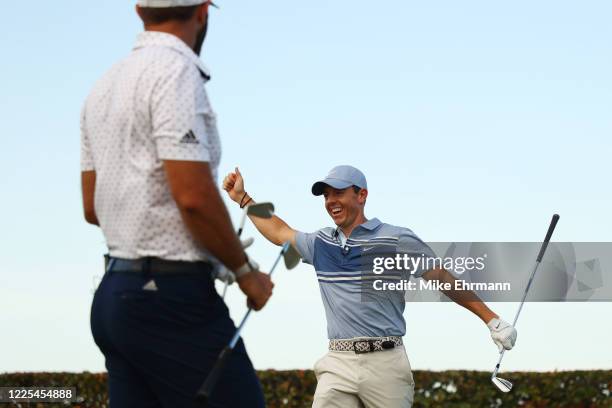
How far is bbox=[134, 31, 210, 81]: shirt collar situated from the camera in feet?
12.5

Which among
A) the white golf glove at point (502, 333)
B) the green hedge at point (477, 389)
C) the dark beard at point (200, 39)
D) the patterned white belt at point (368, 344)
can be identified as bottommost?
the green hedge at point (477, 389)

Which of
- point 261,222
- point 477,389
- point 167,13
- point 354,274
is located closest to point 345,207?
point 354,274

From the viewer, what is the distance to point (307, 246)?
847 centimetres

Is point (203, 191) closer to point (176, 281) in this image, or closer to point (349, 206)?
point (176, 281)

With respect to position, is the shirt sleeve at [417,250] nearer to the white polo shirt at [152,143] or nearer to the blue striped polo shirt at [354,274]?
the blue striped polo shirt at [354,274]

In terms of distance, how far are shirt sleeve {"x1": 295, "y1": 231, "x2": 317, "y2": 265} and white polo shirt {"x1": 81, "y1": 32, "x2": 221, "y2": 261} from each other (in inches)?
181

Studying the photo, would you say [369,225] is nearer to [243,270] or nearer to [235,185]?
[235,185]

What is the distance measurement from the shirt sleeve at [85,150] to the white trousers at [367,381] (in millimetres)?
3892

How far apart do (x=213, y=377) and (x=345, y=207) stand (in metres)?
4.88

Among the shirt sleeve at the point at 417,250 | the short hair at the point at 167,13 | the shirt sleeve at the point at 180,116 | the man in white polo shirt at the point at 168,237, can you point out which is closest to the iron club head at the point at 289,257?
the man in white polo shirt at the point at 168,237

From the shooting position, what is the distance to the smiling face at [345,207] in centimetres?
844

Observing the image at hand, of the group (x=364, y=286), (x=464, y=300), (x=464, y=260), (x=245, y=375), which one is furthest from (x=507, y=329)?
(x=245, y=375)

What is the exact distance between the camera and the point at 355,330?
779 centimetres

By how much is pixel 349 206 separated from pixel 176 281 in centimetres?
484
